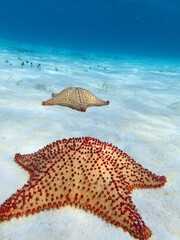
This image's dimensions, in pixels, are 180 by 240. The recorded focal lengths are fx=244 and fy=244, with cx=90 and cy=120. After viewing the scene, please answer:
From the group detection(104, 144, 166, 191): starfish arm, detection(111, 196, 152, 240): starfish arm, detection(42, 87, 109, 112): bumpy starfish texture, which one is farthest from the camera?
detection(42, 87, 109, 112): bumpy starfish texture

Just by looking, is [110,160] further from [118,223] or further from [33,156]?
[33,156]

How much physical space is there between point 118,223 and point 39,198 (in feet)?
2.62

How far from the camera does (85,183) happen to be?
8.42 feet

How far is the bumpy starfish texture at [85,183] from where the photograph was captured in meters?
2.30

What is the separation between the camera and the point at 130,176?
2.93 m

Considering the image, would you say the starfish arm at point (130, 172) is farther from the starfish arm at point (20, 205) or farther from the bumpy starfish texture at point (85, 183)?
the starfish arm at point (20, 205)

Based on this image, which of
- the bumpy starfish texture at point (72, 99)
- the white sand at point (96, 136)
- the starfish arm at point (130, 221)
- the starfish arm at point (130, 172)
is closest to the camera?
the starfish arm at point (130, 221)

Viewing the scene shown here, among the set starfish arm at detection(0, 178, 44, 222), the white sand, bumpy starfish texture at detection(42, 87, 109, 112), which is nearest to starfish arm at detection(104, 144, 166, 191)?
the white sand

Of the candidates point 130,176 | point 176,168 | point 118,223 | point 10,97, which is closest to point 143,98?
point 10,97

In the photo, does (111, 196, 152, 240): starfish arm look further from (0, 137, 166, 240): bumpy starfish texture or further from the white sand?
the white sand

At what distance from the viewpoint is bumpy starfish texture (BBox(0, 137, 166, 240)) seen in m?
2.30

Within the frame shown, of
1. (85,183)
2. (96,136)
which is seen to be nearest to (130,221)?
(85,183)

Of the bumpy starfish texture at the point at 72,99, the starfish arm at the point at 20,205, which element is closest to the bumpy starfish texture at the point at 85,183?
the starfish arm at the point at 20,205

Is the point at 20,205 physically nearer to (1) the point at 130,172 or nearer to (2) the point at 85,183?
(2) the point at 85,183
